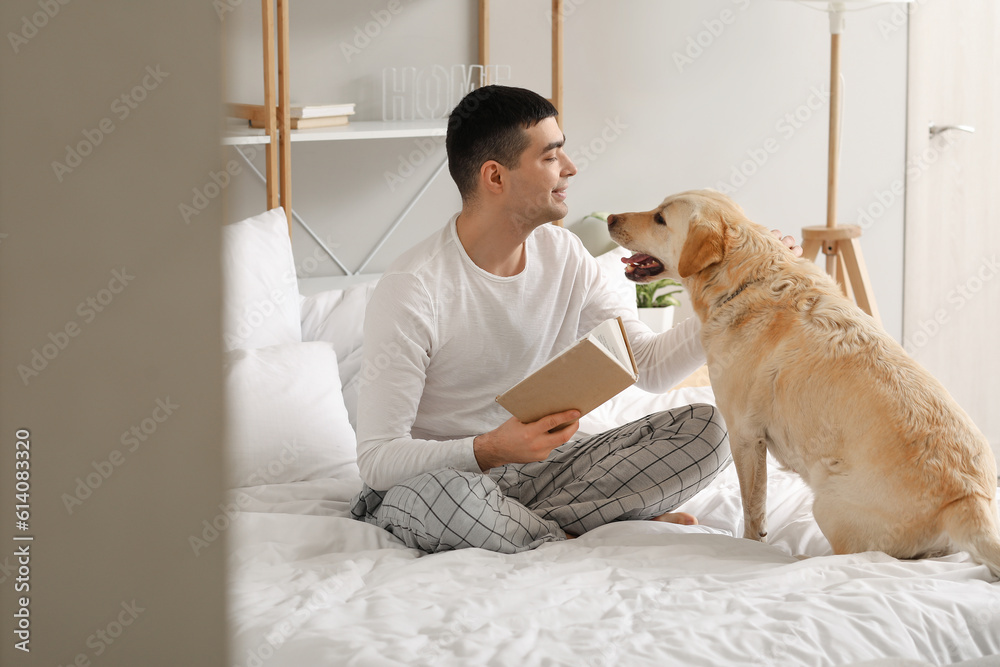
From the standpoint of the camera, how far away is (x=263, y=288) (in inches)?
85.6

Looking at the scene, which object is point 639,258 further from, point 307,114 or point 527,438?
point 307,114

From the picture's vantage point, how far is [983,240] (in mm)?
3561

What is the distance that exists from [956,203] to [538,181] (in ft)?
8.48

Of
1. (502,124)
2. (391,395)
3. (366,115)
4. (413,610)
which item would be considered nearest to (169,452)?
(413,610)

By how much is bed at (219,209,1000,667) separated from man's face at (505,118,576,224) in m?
0.62

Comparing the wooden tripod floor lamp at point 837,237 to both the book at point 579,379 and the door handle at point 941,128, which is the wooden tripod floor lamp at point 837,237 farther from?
the book at point 579,379

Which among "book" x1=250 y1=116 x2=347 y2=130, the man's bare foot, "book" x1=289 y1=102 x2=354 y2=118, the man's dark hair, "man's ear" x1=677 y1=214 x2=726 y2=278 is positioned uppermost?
"book" x1=289 y1=102 x2=354 y2=118

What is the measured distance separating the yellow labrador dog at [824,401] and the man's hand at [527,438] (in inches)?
13.1

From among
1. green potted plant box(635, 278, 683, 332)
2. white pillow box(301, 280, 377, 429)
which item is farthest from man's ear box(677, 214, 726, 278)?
green potted plant box(635, 278, 683, 332)

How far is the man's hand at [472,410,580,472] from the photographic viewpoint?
1.42m

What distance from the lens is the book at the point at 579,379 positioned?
4.26 feet

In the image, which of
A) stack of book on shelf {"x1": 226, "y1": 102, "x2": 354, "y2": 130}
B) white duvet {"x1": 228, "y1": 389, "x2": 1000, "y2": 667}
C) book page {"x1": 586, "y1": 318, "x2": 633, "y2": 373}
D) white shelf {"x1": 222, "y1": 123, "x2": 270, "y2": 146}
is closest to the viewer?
white duvet {"x1": 228, "y1": 389, "x2": 1000, "y2": 667}

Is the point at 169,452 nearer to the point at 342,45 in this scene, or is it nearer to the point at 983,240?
the point at 342,45

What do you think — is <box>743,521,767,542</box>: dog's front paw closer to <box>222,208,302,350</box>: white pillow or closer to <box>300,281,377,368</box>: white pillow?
<box>300,281,377,368</box>: white pillow
